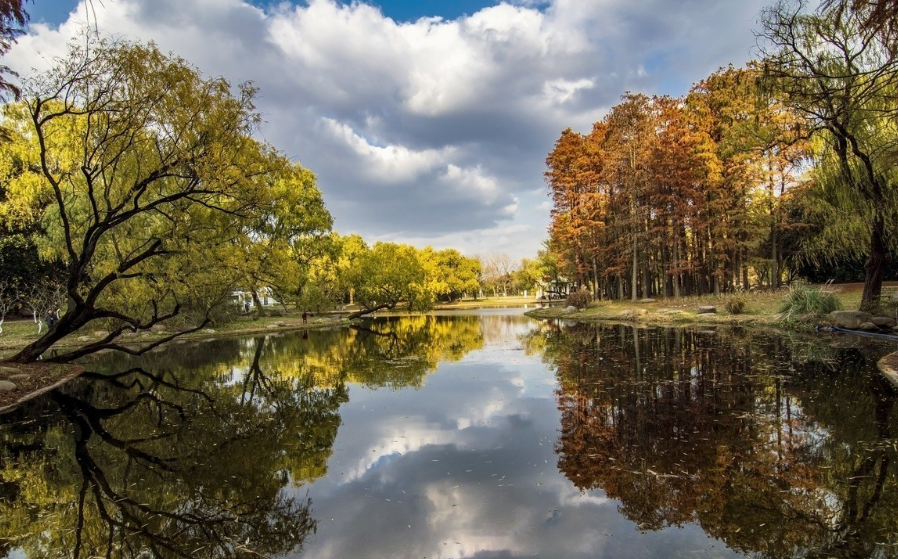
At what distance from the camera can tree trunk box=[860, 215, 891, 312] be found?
17875 millimetres

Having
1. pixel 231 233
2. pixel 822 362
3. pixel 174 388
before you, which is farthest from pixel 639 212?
pixel 174 388

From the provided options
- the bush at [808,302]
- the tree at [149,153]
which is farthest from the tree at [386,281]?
the bush at [808,302]

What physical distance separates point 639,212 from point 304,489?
3409 cm

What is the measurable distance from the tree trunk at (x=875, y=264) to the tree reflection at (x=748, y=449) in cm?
669

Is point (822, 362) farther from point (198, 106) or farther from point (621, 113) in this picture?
point (621, 113)

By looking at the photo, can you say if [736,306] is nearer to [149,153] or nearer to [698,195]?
[698,195]

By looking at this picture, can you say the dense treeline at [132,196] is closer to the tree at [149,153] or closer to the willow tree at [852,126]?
the tree at [149,153]

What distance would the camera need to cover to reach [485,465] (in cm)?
727

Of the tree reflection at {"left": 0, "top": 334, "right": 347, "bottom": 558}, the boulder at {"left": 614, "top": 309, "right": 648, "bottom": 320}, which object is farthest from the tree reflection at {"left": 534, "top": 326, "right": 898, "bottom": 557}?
the boulder at {"left": 614, "top": 309, "right": 648, "bottom": 320}

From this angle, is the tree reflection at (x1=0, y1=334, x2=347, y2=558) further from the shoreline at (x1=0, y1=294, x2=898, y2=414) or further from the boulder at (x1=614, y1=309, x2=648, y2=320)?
the boulder at (x1=614, y1=309, x2=648, y2=320)

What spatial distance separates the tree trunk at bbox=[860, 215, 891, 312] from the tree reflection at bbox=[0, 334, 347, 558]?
20.0 m

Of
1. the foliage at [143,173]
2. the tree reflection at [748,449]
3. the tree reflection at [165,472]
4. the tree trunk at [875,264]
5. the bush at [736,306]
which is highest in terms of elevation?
the foliage at [143,173]

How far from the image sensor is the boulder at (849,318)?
62.4 ft

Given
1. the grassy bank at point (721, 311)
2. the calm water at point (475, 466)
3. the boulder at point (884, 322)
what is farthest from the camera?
the grassy bank at point (721, 311)
